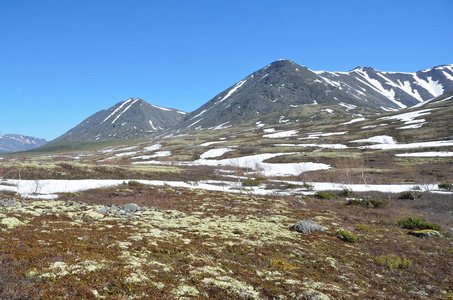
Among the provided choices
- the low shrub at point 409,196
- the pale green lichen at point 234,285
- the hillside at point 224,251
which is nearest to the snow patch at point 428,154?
the low shrub at point 409,196

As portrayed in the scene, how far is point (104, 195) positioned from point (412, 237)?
36.6 metres

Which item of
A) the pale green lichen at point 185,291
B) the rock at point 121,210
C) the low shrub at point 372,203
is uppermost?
the rock at point 121,210

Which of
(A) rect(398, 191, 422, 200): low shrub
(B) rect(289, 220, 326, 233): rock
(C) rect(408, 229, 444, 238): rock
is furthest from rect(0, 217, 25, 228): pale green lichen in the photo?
(A) rect(398, 191, 422, 200): low shrub

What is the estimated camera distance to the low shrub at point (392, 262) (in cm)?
1518

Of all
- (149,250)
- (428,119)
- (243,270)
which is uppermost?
(428,119)

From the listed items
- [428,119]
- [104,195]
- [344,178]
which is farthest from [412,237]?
[428,119]

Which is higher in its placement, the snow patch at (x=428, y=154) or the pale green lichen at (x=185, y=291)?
the pale green lichen at (x=185, y=291)

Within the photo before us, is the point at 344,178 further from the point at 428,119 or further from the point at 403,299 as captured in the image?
the point at 428,119

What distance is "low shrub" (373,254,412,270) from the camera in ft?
49.8

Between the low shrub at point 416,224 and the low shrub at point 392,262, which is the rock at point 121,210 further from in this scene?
the low shrub at point 416,224

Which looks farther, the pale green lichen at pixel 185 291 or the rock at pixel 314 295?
the rock at pixel 314 295

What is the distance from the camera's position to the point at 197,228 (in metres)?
18.7

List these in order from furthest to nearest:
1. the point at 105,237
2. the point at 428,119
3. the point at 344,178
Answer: the point at 428,119
the point at 344,178
the point at 105,237

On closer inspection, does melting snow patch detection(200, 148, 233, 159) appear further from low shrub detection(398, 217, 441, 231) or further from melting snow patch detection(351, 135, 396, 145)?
low shrub detection(398, 217, 441, 231)
